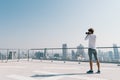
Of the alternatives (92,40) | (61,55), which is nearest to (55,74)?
(92,40)

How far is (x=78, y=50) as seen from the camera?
11477 mm

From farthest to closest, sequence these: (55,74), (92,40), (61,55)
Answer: (61,55)
(92,40)
(55,74)

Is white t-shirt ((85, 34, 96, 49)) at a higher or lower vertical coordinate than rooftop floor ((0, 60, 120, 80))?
higher

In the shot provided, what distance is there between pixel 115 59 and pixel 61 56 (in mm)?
3916

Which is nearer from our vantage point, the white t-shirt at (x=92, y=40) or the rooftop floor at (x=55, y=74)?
the rooftop floor at (x=55, y=74)

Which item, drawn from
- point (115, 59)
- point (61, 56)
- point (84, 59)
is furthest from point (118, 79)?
point (61, 56)

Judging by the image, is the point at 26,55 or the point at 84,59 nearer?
the point at 84,59

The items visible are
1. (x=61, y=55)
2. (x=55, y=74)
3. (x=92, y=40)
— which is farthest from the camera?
(x=61, y=55)

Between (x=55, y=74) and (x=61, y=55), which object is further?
(x=61, y=55)

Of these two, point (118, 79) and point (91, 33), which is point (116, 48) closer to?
point (91, 33)

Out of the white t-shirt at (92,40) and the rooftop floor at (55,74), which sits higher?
the white t-shirt at (92,40)

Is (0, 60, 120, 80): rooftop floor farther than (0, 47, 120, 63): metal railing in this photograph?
No

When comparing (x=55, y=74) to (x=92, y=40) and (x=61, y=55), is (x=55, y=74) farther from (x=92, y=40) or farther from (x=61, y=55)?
(x=61, y=55)

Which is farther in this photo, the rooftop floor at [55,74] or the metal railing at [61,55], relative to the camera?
the metal railing at [61,55]
